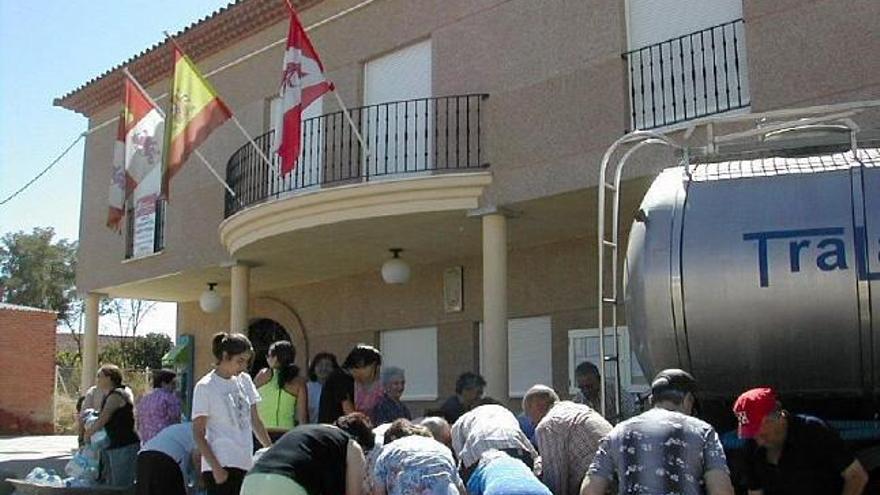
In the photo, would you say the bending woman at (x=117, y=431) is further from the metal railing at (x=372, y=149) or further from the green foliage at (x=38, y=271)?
the green foliage at (x=38, y=271)

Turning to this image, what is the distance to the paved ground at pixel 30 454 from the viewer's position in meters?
13.8

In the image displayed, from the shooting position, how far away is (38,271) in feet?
→ 178

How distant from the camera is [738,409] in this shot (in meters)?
4.75

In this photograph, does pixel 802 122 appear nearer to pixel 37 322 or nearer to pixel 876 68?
pixel 876 68

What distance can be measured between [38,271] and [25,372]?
30.8m

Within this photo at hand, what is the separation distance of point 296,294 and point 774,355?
12.4 m

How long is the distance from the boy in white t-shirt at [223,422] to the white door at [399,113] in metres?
5.99

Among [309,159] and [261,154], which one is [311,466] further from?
[309,159]

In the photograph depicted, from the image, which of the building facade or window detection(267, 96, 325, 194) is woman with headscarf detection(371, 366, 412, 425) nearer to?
the building facade

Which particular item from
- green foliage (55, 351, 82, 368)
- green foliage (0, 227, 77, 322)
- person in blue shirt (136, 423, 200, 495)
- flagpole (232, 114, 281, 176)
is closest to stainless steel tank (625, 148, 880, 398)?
person in blue shirt (136, 423, 200, 495)

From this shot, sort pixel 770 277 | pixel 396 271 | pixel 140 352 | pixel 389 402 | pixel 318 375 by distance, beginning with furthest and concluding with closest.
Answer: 1. pixel 140 352
2. pixel 396 271
3. pixel 318 375
4. pixel 389 402
5. pixel 770 277

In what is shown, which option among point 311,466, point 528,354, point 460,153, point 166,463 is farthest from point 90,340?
point 311,466

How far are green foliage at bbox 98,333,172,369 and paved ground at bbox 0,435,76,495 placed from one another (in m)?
18.1

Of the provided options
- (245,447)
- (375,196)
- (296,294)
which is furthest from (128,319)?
(245,447)
